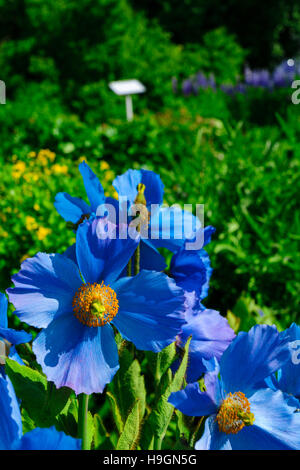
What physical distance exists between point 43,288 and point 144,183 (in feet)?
0.94

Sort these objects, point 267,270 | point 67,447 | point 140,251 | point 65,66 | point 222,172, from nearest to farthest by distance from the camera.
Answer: point 67,447 → point 140,251 → point 267,270 → point 222,172 → point 65,66

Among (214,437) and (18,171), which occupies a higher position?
(18,171)

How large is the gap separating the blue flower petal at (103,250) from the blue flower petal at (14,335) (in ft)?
0.31

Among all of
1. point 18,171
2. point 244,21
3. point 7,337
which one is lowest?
point 7,337

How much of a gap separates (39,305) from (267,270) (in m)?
1.29

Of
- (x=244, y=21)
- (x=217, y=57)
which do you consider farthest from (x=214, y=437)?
(x=244, y=21)

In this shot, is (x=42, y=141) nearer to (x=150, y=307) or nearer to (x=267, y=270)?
(x=267, y=270)

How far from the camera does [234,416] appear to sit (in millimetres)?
530

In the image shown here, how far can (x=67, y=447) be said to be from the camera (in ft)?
1.34

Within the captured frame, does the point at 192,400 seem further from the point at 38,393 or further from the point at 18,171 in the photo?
the point at 18,171

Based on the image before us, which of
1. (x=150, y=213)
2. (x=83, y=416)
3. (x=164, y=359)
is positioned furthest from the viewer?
(x=150, y=213)

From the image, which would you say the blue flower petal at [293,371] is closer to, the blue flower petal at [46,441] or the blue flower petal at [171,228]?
the blue flower petal at [171,228]

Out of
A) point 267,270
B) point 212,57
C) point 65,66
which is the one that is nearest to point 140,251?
point 267,270

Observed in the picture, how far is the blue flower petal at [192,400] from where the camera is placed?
514mm
